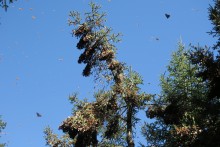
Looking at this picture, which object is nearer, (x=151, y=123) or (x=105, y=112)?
(x=105, y=112)

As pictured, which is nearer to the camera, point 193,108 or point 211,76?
point 211,76

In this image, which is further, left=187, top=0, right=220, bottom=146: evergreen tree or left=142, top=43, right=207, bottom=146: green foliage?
left=142, top=43, right=207, bottom=146: green foliage

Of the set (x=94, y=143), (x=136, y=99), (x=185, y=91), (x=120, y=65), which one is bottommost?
(x=94, y=143)

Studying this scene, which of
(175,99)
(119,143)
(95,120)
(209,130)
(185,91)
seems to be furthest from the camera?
(119,143)

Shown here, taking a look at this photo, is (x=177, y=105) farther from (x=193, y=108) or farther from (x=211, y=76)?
(x=211, y=76)

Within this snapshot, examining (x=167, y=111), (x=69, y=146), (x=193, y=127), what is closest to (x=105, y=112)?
(x=167, y=111)

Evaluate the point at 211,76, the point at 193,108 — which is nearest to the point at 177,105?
the point at 193,108

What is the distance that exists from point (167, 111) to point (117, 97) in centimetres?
304

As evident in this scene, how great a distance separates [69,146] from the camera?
22.1 meters

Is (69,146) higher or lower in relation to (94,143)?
higher

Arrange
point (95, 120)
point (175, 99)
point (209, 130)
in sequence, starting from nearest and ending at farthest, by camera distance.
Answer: point (209, 130), point (95, 120), point (175, 99)

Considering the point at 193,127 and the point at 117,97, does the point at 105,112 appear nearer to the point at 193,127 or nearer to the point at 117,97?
the point at 117,97

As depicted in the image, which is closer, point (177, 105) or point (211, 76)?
point (211, 76)

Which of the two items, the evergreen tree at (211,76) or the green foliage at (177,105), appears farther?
the green foliage at (177,105)
